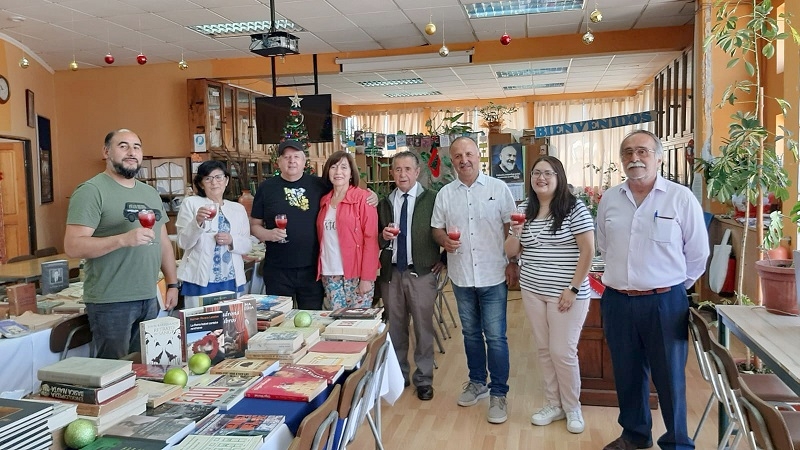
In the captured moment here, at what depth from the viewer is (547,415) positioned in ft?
11.1

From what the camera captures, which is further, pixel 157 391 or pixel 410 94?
pixel 410 94

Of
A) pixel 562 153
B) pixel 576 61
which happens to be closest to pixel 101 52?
pixel 576 61

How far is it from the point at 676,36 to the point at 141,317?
749cm

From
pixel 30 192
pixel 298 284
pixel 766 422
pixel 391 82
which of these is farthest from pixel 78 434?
pixel 391 82

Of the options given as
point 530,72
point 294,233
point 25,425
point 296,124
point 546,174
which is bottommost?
point 25,425

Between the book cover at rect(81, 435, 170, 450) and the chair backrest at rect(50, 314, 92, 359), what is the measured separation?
1.55 m

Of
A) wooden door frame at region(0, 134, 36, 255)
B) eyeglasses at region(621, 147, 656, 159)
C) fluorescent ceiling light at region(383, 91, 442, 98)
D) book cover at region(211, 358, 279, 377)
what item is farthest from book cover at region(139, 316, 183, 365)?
fluorescent ceiling light at region(383, 91, 442, 98)

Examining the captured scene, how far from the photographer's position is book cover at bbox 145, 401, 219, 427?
1693 millimetres

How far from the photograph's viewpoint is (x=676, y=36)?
7.81 m

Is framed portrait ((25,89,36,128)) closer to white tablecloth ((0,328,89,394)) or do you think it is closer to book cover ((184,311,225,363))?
white tablecloth ((0,328,89,394))

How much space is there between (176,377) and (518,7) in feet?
19.9

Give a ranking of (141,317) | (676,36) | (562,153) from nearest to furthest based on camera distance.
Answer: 1. (141,317)
2. (676,36)
3. (562,153)

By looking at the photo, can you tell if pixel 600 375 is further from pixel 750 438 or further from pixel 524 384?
pixel 750 438

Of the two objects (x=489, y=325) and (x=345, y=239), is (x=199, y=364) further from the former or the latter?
(x=489, y=325)
